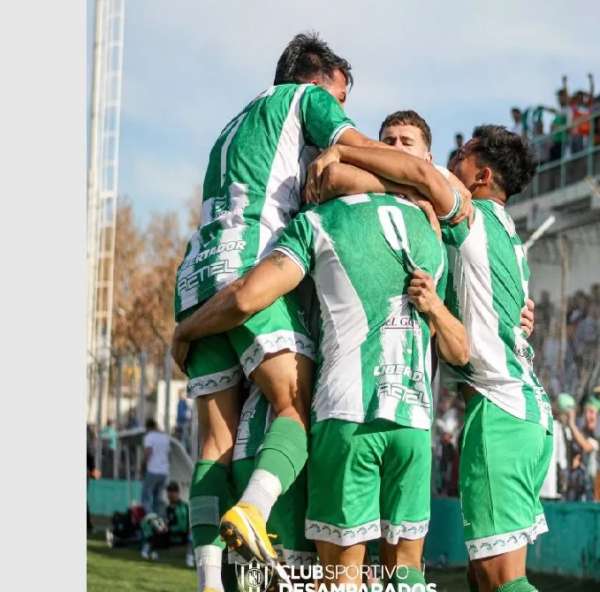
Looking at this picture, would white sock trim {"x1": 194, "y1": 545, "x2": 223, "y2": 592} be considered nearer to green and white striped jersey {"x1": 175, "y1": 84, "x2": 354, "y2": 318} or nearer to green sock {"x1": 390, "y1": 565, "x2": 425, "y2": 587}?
green sock {"x1": 390, "y1": 565, "x2": 425, "y2": 587}

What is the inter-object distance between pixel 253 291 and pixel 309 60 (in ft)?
3.05

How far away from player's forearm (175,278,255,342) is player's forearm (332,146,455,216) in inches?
19.8

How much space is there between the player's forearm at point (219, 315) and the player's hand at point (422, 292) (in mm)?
484

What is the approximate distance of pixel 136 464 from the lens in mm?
16781

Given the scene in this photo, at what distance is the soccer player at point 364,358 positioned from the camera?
361cm

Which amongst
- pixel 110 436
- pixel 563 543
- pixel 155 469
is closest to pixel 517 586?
pixel 563 543

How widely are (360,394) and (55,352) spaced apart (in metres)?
1.61

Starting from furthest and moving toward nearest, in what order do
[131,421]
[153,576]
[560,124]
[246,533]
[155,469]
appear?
1. [131,421]
2. [155,469]
3. [560,124]
4. [153,576]
5. [246,533]

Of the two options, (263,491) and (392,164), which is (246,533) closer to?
(263,491)

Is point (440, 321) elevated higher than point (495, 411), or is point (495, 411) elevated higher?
point (440, 321)

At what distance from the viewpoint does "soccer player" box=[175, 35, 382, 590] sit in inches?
146

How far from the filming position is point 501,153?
4520mm

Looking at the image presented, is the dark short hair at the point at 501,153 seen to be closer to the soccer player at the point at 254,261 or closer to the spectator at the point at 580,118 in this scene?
the soccer player at the point at 254,261

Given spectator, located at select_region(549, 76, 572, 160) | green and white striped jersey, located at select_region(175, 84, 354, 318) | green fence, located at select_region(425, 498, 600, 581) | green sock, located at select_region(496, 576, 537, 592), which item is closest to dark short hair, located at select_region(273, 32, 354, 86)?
green and white striped jersey, located at select_region(175, 84, 354, 318)
